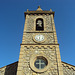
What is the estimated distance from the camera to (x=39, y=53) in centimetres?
942

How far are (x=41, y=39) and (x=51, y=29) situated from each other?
1973mm

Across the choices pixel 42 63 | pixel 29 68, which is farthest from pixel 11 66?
pixel 42 63

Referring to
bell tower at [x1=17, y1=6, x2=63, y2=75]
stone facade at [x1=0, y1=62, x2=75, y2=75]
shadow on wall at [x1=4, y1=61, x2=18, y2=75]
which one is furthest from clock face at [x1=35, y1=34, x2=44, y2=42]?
shadow on wall at [x1=4, y1=61, x2=18, y2=75]

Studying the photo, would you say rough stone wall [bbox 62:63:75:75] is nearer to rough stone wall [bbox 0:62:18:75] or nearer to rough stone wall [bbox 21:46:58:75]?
rough stone wall [bbox 21:46:58:75]

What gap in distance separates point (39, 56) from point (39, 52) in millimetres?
432

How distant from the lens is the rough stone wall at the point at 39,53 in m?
8.27

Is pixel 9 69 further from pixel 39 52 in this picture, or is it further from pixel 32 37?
pixel 32 37

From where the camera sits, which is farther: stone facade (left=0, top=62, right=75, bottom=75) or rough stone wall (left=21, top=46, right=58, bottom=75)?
stone facade (left=0, top=62, right=75, bottom=75)

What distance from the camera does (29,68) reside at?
8477 mm

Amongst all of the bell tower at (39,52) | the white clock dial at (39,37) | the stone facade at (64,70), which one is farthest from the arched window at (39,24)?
the stone facade at (64,70)

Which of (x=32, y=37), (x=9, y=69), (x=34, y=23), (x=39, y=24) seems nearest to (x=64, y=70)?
(x=32, y=37)

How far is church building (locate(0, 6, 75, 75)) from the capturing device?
27.5ft

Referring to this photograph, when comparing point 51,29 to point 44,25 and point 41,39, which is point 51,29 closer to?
point 44,25

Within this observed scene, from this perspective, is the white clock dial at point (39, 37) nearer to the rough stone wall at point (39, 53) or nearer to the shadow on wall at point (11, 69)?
the rough stone wall at point (39, 53)
